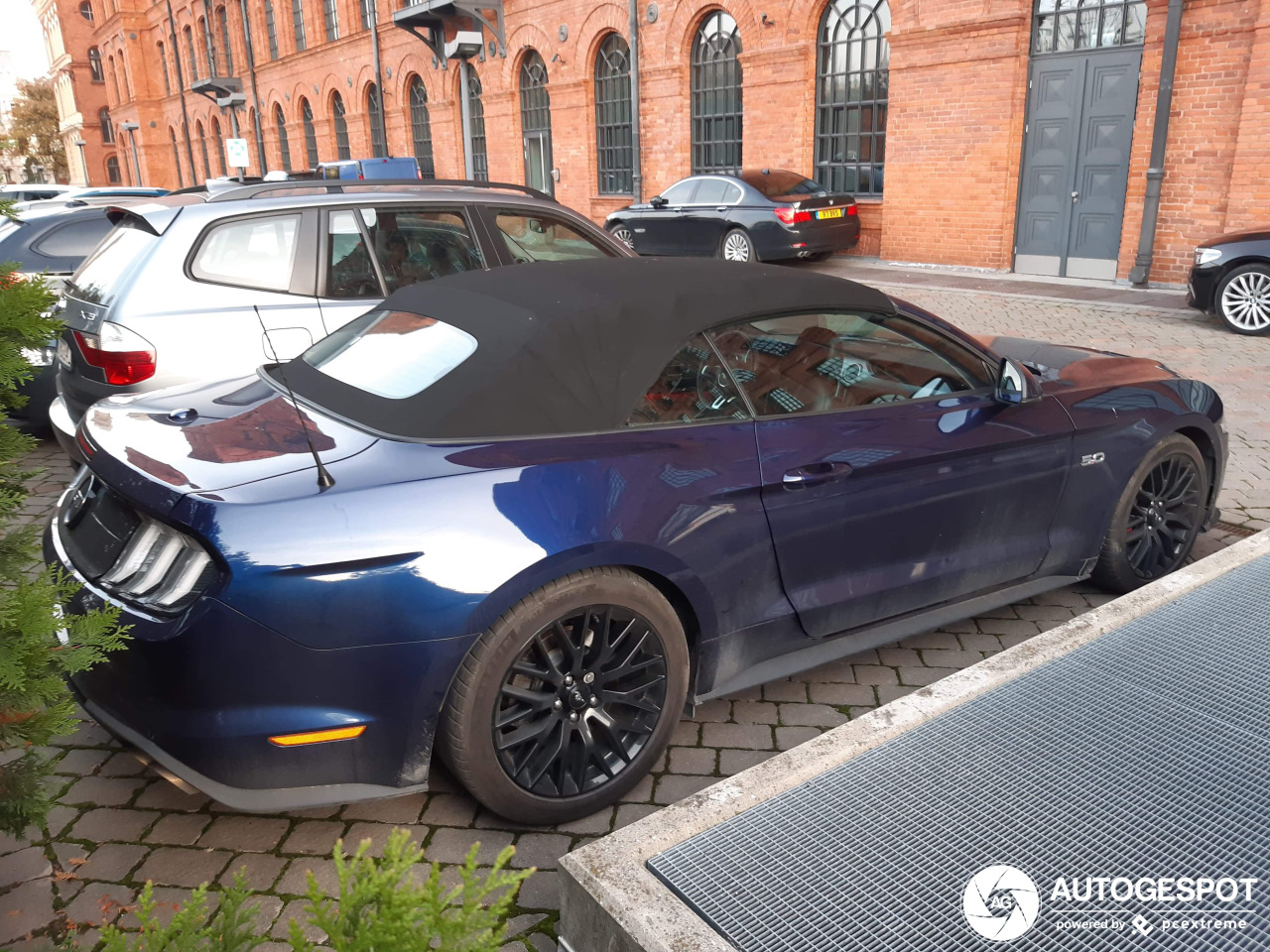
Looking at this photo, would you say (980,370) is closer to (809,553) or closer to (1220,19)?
(809,553)

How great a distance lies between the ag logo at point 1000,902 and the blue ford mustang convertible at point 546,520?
3.47 ft

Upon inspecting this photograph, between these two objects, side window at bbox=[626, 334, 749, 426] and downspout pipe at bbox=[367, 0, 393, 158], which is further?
downspout pipe at bbox=[367, 0, 393, 158]

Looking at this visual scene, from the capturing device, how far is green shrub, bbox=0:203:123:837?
69.1 inches

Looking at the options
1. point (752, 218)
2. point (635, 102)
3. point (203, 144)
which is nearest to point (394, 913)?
point (752, 218)

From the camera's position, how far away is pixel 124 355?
5.16 metres

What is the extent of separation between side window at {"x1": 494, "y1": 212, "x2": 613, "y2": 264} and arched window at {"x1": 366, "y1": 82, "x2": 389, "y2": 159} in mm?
28731

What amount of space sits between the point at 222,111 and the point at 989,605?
5165 centimetres

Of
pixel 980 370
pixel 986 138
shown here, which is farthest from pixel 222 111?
pixel 980 370

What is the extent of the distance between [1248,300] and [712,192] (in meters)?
8.48

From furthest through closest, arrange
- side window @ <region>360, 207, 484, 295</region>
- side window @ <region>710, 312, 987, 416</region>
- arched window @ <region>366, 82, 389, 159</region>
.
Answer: arched window @ <region>366, 82, 389, 159</region> → side window @ <region>360, 207, 484, 295</region> → side window @ <region>710, 312, 987, 416</region>

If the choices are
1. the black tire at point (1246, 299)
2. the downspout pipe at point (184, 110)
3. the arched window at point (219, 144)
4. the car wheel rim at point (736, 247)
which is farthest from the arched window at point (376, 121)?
the black tire at point (1246, 299)

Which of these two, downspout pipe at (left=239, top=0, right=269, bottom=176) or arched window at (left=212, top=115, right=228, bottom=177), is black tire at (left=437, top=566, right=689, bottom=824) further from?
arched window at (left=212, top=115, right=228, bottom=177)

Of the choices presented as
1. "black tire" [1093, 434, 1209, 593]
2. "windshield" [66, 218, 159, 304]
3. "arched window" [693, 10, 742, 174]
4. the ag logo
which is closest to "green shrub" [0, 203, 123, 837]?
the ag logo

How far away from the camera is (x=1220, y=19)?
40.7 feet
